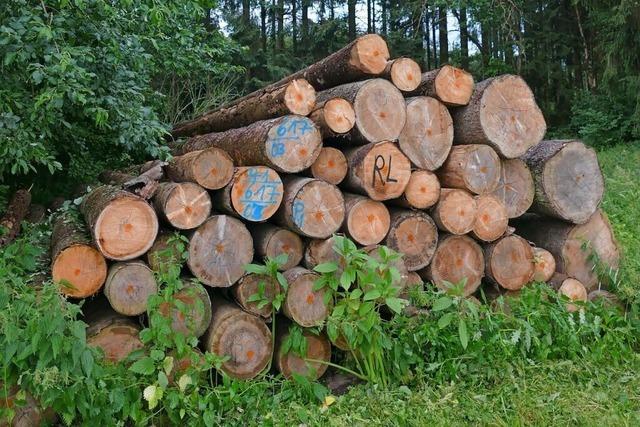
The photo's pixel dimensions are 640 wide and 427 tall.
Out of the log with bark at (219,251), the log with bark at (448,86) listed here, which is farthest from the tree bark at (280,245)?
the log with bark at (448,86)

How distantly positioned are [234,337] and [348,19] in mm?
17719

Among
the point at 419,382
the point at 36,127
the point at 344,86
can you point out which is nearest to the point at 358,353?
the point at 419,382

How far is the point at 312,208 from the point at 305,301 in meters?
0.62

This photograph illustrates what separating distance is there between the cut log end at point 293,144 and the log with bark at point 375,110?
0.29m

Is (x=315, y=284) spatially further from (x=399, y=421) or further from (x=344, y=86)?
(x=344, y=86)

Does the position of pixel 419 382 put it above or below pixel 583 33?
below

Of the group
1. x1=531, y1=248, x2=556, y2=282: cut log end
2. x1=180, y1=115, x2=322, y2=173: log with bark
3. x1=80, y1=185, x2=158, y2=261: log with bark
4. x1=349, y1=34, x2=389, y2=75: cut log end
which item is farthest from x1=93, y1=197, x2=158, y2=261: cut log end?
x1=531, y1=248, x2=556, y2=282: cut log end

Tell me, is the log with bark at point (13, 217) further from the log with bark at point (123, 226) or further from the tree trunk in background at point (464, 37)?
the tree trunk in background at point (464, 37)

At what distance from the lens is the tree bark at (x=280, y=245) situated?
142 inches

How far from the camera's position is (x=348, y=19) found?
63.2 feet

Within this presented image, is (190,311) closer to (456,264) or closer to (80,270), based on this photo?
(80,270)

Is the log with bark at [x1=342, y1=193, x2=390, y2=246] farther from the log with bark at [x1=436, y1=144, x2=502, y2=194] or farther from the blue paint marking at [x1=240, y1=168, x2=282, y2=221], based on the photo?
the log with bark at [x1=436, y1=144, x2=502, y2=194]

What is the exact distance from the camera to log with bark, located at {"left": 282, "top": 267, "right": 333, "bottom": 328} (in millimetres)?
3465

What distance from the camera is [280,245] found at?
3643 mm
